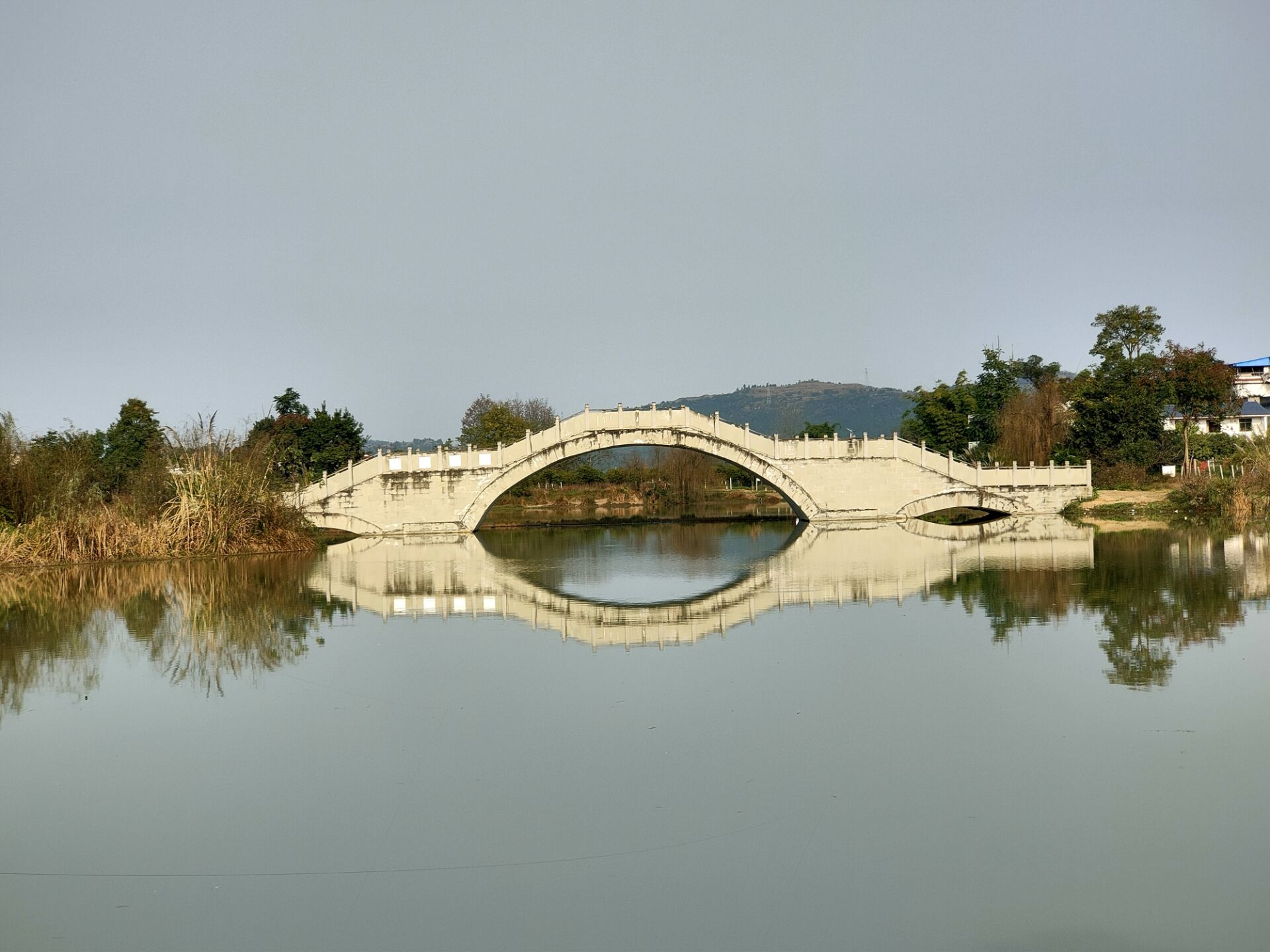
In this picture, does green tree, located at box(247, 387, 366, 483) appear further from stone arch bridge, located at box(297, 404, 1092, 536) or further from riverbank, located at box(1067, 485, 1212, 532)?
riverbank, located at box(1067, 485, 1212, 532)

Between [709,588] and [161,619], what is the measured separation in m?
8.27

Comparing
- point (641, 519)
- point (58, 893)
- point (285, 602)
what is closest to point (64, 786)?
point (58, 893)

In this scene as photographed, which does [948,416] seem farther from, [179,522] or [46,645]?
[46,645]

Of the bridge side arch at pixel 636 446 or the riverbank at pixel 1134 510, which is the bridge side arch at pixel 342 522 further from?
the riverbank at pixel 1134 510

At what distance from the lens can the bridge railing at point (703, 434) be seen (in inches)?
1489

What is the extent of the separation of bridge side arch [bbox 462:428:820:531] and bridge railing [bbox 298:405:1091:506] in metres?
0.15

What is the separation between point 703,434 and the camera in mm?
38312

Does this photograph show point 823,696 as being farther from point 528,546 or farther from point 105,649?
point 528,546

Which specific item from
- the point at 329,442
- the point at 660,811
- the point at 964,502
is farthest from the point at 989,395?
the point at 660,811

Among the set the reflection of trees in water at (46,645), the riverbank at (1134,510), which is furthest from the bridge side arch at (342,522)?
the riverbank at (1134,510)

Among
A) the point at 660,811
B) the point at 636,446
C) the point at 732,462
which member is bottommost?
the point at 660,811

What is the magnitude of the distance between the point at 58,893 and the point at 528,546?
26027 mm

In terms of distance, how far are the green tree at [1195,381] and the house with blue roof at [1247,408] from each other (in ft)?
2.85

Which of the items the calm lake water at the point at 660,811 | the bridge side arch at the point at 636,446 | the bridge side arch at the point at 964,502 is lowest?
the calm lake water at the point at 660,811
